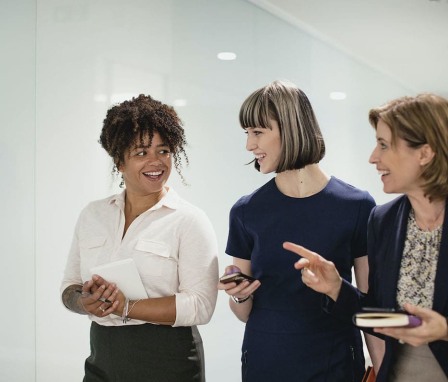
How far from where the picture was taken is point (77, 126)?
3537mm

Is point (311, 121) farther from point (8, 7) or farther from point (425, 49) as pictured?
point (425, 49)

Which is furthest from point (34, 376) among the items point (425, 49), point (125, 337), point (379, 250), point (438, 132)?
point (425, 49)

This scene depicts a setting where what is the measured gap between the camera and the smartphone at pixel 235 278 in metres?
2.34

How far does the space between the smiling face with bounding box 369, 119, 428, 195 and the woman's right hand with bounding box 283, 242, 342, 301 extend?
30cm

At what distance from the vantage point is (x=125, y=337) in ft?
8.39

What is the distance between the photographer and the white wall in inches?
132

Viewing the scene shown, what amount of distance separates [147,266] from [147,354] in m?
0.33

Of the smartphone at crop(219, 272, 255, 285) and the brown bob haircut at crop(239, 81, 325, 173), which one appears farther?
the brown bob haircut at crop(239, 81, 325, 173)

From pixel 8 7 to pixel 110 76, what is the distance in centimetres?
63

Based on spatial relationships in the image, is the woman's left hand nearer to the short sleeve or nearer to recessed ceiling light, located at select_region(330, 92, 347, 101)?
the short sleeve

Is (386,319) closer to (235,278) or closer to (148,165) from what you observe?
(235,278)

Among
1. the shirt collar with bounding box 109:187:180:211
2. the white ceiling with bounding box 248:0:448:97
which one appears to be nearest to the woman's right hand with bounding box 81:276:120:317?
the shirt collar with bounding box 109:187:180:211

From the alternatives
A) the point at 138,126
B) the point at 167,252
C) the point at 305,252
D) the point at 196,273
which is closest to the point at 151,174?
the point at 138,126

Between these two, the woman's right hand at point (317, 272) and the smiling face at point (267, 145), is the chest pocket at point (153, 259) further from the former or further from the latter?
the woman's right hand at point (317, 272)
